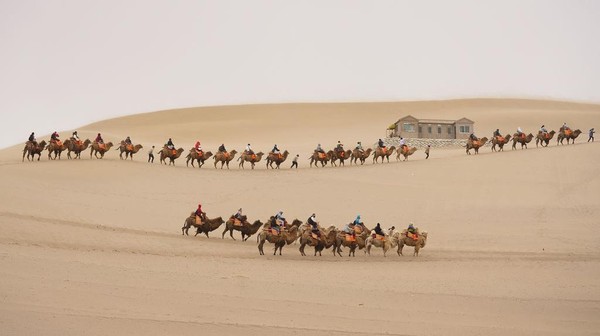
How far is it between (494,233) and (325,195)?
28.8 feet

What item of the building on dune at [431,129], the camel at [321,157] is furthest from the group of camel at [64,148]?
the building on dune at [431,129]

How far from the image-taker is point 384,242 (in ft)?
93.4

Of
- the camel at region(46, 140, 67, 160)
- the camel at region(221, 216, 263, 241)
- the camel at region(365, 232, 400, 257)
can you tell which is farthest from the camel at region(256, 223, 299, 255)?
the camel at region(46, 140, 67, 160)

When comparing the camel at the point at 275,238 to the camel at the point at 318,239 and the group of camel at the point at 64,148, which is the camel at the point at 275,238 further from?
the group of camel at the point at 64,148

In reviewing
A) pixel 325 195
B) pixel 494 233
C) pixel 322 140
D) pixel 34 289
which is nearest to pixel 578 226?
pixel 494 233

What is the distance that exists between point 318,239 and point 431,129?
33.6 m

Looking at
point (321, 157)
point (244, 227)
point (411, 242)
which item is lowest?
point (411, 242)

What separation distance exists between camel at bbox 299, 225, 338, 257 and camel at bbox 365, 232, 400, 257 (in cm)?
94

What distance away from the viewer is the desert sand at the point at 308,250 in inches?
747

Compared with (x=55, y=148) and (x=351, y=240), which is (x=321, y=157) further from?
(x=351, y=240)

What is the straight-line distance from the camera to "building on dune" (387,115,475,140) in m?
60.7

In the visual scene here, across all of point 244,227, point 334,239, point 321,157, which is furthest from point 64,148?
point 334,239

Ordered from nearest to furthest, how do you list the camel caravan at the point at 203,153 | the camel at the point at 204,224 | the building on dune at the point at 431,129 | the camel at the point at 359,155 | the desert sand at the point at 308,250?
the desert sand at the point at 308,250 < the camel at the point at 204,224 < the camel caravan at the point at 203,153 < the camel at the point at 359,155 < the building on dune at the point at 431,129

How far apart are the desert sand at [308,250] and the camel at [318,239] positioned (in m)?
0.35
